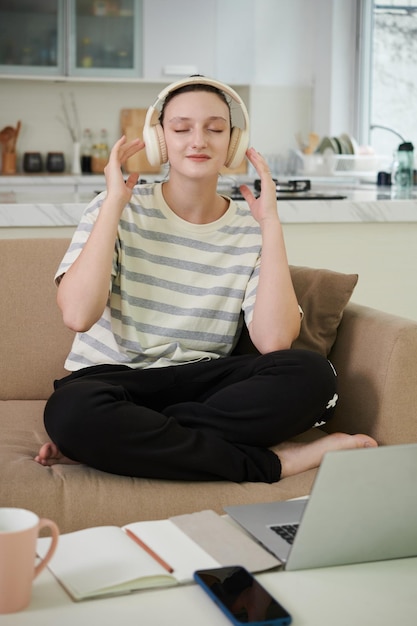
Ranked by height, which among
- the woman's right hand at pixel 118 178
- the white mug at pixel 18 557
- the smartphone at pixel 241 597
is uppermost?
the woman's right hand at pixel 118 178

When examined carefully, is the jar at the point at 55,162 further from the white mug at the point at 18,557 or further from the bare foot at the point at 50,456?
the white mug at the point at 18,557

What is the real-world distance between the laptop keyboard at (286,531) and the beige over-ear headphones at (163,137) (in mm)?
1000

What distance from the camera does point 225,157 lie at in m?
2.04

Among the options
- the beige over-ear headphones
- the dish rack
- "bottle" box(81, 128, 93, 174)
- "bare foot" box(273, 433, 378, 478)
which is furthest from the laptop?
"bottle" box(81, 128, 93, 174)

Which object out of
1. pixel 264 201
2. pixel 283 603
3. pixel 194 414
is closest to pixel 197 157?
pixel 264 201

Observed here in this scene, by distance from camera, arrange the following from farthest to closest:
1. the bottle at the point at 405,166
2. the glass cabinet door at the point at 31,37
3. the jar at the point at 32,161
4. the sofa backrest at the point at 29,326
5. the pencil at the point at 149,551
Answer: the jar at the point at 32,161 < the glass cabinet door at the point at 31,37 < the bottle at the point at 405,166 < the sofa backrest at the point at 29,326 < the pencil at the point at 149,551

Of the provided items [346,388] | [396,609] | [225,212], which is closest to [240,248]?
[225,212]

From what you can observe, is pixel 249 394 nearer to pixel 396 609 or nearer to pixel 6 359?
pixel 6 359

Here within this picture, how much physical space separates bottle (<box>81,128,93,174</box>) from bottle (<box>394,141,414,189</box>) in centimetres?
255

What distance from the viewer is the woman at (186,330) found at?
1.68m

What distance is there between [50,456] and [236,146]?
2.59 ft

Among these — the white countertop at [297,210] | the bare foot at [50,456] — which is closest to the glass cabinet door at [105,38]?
the white countertop at [297,210]

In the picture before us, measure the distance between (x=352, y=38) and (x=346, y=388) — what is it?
4.31 meters

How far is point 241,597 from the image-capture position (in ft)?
3.25
